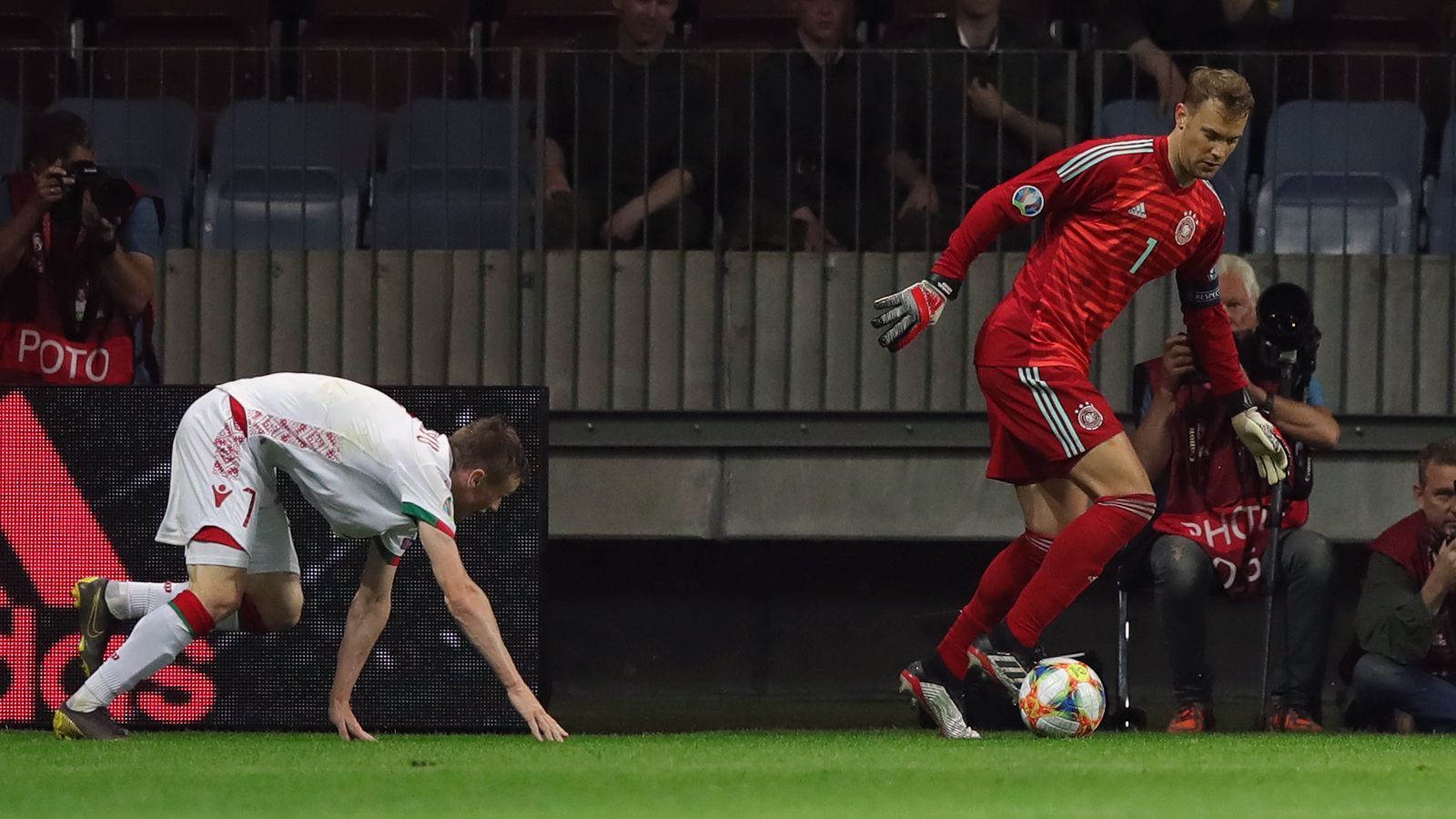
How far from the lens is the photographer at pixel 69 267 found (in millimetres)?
8688

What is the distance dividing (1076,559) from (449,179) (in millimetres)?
3956

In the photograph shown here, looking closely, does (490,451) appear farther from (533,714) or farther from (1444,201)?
(1444,201)

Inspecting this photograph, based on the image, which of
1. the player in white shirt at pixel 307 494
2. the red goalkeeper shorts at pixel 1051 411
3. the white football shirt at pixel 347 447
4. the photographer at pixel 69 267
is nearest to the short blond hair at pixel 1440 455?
the red goalkeeper shorts at pixel 1051 411

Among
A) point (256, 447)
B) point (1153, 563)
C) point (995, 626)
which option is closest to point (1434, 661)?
point (1153, 563)

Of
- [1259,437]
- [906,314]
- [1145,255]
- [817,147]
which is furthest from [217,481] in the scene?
[817,147]

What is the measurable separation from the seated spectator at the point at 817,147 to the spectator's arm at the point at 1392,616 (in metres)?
2.57

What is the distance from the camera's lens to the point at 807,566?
34.4 ft

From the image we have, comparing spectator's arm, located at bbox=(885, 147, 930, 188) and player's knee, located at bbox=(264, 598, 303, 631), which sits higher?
spectator's arm, located at bbox=(885, 147, 930, 188)

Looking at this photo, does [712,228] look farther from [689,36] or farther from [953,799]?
[953,799]

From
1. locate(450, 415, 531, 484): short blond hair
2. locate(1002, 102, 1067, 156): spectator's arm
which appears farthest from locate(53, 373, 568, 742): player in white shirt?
locate(1002, 102, 1067, 156): spectator's arm

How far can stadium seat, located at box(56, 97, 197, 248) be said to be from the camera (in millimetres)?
10148

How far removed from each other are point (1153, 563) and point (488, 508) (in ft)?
9.03

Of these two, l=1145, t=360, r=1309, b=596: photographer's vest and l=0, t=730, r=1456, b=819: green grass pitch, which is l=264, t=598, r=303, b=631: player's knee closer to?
l=0, t=730, r=1456, b=819: green grass pitch

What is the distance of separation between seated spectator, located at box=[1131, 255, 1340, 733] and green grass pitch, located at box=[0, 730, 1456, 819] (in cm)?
101
